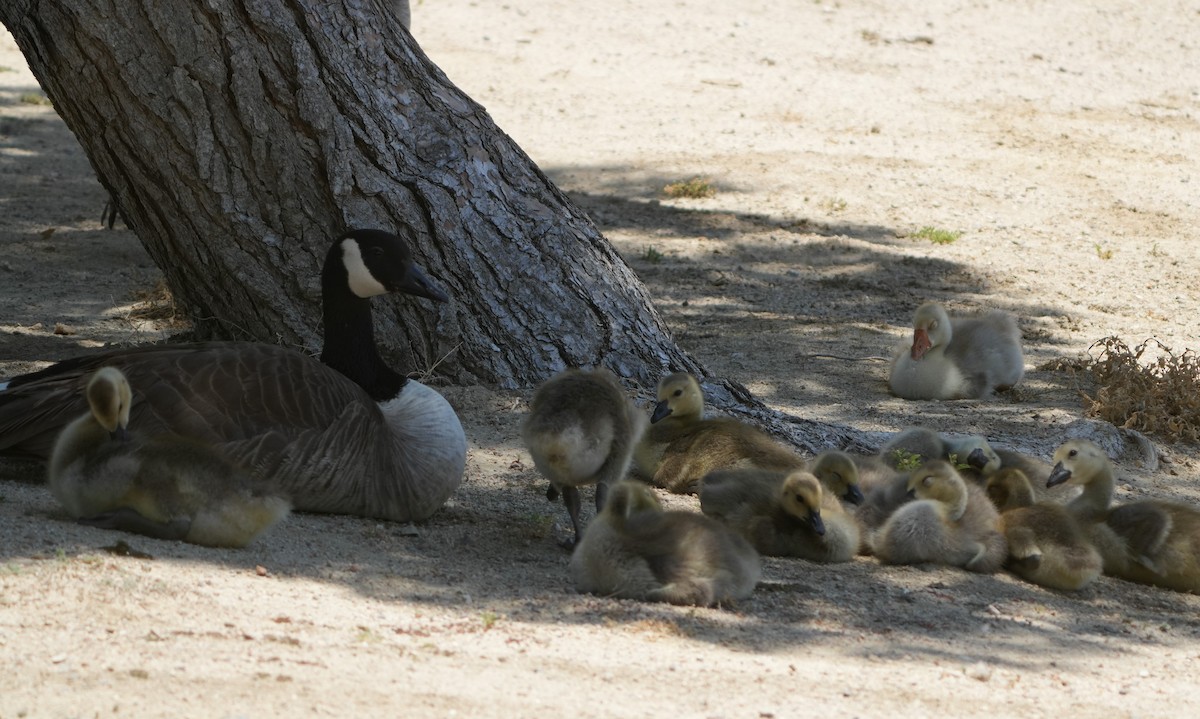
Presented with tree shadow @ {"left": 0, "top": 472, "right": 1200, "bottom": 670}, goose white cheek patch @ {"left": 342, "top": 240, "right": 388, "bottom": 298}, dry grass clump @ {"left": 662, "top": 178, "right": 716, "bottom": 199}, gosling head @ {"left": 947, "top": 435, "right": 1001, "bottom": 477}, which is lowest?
tree shadow @ {"left": 0, "top": 472, "right": 1200, "bottom": 670}

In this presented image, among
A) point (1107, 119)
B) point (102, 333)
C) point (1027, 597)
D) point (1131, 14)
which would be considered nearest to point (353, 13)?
point (102, 333)

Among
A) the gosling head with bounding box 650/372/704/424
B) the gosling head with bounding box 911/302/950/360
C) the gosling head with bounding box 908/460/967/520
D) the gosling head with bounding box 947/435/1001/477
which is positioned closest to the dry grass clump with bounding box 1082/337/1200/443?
the gosling head with bounding box 911/302/950/360

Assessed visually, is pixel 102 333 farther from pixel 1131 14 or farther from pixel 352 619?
pixel 1131 14

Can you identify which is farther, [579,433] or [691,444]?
[691,444]

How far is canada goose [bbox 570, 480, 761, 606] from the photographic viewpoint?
5.32 metres

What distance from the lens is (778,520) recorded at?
618cm

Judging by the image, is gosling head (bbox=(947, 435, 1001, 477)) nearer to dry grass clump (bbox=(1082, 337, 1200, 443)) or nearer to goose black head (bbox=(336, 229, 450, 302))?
dry grass clump (bbox=(1082, 337, 1200, 443))

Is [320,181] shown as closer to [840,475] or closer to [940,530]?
[840,475]

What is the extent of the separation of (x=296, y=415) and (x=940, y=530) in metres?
2.84

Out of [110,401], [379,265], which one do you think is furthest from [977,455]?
[110,401]

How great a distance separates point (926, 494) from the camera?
6.27 metres

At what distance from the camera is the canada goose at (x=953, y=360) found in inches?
371

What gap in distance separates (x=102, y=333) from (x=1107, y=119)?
13.2 metres

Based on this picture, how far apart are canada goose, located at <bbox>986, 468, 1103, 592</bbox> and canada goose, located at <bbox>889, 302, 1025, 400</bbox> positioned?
2967mm
